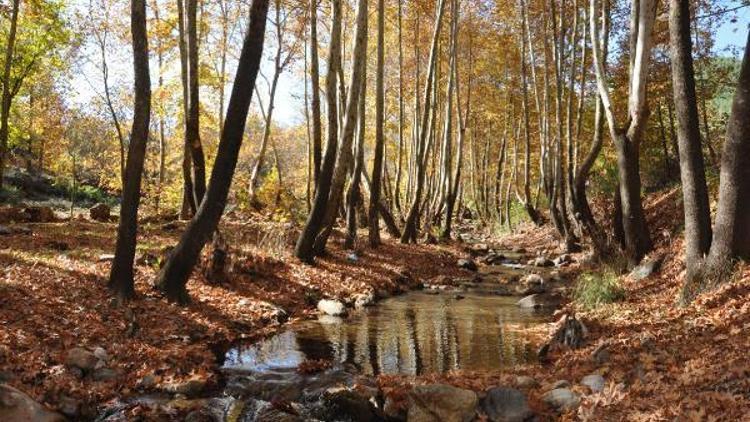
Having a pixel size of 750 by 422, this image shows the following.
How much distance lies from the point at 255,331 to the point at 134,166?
306cm

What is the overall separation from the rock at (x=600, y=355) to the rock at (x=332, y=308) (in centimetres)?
485

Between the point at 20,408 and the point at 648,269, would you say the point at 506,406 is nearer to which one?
the point at 20,408

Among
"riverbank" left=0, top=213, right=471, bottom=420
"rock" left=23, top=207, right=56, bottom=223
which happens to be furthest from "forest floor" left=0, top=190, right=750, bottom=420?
"rock" left=23, top=207, right=56, bottom=223

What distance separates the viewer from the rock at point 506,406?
567 cm

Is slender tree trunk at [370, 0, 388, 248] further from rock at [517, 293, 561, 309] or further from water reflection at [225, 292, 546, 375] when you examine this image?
rock at [517, 293, 561, 309]

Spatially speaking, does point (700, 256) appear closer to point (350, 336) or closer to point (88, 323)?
point (350, 336)

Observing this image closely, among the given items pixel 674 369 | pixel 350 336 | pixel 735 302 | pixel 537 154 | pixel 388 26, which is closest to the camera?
pixel 674 369

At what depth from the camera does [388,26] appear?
88.1ft

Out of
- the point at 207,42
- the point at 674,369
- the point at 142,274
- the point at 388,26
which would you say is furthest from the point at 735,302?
the point at 207,42

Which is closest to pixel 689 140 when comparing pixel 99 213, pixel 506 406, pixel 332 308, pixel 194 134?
pixel 506 406

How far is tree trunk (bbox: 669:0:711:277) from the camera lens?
881 cm

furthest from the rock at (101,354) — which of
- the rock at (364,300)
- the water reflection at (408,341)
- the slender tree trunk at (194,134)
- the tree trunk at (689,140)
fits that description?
the tree trunk at (689,140)

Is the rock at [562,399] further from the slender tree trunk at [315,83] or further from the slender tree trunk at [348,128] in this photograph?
the slender tree trunk at [315,83]

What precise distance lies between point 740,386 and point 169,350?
20.2 ft
